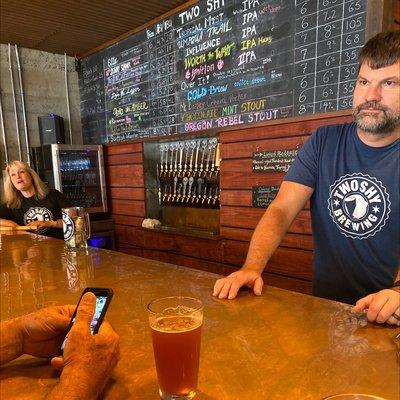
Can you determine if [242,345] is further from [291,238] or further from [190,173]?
[190,173]

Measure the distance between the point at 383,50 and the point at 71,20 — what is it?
4188mm

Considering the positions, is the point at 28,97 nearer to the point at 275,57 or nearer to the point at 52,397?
the point at 275,57

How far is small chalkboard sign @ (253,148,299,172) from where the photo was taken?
3.43 m

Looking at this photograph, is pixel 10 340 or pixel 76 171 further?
pixel 76 171

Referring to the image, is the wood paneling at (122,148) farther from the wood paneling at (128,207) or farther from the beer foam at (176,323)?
the beer foam at (176,323)

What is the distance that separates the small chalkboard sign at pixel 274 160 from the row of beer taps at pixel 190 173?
22.5 inches

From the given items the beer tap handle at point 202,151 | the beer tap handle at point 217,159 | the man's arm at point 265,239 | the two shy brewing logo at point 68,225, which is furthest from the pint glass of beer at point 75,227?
the beer tap handle at point 202,151

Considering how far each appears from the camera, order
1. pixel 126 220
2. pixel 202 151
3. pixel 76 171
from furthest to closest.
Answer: pixel 126 220 → pixel 76 171 → pixel 202 151

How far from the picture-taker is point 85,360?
0.73m

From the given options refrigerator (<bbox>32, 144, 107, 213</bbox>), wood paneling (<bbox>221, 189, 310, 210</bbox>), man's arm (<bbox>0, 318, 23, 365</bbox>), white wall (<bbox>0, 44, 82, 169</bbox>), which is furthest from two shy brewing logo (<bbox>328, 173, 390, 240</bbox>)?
white wall (<bbox>0, 44, 82, 169</bbox>)

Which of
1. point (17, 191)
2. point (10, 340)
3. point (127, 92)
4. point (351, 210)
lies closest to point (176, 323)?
point (10, 340)

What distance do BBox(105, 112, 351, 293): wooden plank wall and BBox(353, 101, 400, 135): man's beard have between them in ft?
4.90

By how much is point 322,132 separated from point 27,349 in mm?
1609

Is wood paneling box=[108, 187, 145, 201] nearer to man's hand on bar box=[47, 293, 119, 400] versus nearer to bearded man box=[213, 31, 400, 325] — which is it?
bearded man box=[213, 31, 400, 325]
